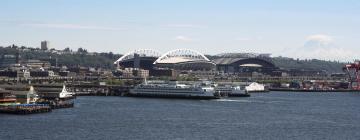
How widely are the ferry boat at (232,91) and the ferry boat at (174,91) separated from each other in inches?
276

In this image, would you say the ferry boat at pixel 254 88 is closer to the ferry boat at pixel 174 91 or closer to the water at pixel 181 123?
the ferry boat at pixel 174 91

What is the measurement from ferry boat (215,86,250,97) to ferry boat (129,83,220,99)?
701cm

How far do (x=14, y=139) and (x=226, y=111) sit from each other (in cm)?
2579

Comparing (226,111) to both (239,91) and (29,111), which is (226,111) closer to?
(29,111)

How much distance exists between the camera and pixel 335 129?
165 ft

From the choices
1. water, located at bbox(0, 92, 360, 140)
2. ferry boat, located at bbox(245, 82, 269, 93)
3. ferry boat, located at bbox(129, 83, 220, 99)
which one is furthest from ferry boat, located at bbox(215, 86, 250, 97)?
water, located at bbox(0, 92, 360, 140)

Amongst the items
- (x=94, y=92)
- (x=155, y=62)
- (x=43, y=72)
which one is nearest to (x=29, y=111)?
(x=94, y=92)

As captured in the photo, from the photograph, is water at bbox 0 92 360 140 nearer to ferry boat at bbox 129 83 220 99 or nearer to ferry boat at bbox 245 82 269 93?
ferry boat at bbox 129 83 220 99

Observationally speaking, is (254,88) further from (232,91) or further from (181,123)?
(181,123)

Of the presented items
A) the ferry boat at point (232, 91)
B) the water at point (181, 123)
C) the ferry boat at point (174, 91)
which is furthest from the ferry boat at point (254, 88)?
the water at point (181, 123)

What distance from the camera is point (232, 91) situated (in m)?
97.1

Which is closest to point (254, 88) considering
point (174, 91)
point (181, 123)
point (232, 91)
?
point (232, 91)

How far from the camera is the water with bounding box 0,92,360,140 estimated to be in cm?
4466

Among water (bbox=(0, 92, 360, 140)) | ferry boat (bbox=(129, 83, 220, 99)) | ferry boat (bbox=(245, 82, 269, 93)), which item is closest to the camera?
water (bbox=(0, 92, 360, 140))
